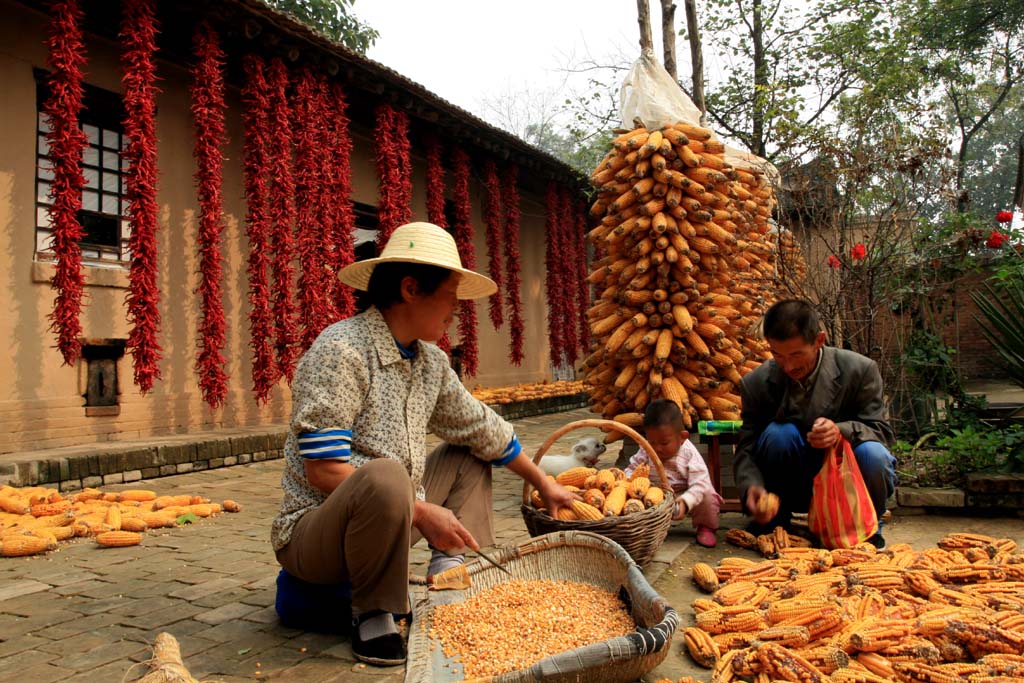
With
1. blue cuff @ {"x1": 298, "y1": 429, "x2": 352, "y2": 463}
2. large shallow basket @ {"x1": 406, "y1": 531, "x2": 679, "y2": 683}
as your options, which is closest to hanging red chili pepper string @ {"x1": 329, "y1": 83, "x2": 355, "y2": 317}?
large shallow basket @ {"x1": 406, "y1": 531, "x2": 679, "y2": 683}

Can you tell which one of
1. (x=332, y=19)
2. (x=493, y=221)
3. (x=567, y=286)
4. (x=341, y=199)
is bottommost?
(x=567, y=286)

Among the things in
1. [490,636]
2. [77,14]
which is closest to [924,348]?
[490,636]

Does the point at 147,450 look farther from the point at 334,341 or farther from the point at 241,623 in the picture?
the point at 334,341

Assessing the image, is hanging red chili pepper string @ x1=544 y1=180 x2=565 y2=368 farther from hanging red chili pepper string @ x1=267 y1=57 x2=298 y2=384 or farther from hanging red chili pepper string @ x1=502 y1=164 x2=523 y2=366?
hanging red chili pepper string @ x1=267 y1=57 x2=298 y2=384

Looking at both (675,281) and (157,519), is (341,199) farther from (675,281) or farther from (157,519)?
(157,519)

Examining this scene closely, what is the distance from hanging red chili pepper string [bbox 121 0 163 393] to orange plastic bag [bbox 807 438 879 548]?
5.85 metres

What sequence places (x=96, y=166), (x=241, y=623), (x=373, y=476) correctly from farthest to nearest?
(x=96, y=166)
(x=241, y=623)
(x=373, y=476)

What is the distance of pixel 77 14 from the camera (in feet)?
20.5

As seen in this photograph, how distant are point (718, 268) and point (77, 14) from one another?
19.5 ft

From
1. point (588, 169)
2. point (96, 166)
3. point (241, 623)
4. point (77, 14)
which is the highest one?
point (588, 169)

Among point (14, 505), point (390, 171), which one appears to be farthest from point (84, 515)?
point (390, 171)

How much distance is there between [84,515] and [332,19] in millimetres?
15299

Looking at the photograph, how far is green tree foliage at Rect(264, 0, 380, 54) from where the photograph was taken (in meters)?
16.4

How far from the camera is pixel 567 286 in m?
14.0
